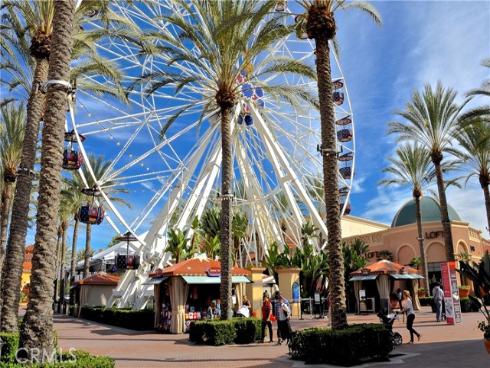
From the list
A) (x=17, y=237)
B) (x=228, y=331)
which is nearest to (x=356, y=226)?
(x=228, y=331)

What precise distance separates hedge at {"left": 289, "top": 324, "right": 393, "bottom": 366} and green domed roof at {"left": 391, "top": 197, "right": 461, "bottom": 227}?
4319cm

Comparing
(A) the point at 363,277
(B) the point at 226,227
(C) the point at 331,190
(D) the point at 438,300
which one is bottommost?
(D) the point at 438,300

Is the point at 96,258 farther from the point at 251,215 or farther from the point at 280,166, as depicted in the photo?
the point at 280,166

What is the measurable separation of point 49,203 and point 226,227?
8.34 meters

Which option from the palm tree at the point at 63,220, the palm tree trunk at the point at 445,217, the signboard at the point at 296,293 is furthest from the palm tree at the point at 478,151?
the palm tree at the point at 63,220

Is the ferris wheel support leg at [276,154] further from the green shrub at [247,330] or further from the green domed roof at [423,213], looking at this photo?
the green domed roof at [423,213]

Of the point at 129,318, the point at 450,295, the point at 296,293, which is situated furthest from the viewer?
the point at 296,293

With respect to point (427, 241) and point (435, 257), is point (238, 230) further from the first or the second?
point (435, 257)

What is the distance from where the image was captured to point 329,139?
42.3 ft

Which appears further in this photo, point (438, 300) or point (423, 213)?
point (423, 213)

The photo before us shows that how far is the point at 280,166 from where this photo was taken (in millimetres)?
29562

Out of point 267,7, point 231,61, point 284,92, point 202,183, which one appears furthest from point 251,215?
point 267,7

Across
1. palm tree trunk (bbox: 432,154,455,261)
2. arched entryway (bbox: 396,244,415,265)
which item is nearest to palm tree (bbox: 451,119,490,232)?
Result: palm tree trunk (bbox: 432,154,455,261)

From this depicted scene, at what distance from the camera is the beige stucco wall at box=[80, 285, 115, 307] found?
38312mm
